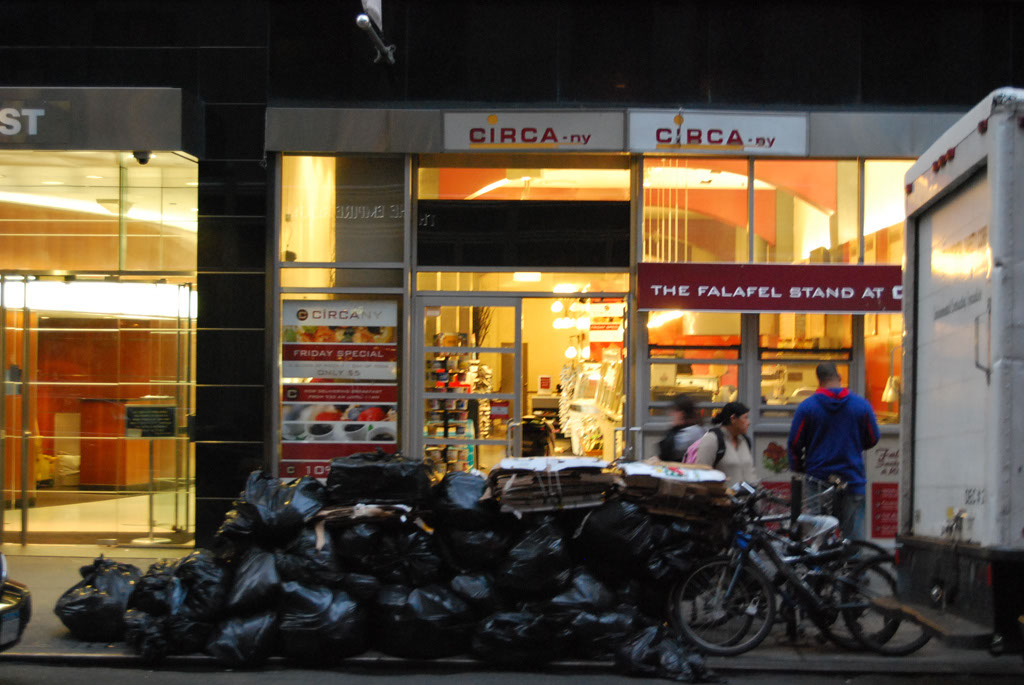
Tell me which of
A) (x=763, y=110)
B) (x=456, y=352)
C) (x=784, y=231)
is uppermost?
(x=763, y=110)

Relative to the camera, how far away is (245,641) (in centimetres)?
630

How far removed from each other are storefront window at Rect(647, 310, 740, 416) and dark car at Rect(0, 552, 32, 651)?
6391 mm

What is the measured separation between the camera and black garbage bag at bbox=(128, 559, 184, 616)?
652cm

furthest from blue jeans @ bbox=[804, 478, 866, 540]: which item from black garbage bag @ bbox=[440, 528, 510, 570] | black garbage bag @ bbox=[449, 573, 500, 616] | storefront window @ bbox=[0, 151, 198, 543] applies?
storefront window @ bbox=[0, 151, 198, 543]

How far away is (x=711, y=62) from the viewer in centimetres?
1025

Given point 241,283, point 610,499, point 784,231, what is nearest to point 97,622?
point 610,499

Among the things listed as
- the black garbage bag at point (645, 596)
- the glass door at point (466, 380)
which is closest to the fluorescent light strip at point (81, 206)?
the glass door at point (466, 380)

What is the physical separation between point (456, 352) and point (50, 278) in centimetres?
475

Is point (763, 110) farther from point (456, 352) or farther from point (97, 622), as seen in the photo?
point (97, 622)

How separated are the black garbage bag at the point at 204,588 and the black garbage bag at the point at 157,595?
0.16ft

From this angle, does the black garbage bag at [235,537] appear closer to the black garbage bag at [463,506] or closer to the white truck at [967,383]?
the black garbage bag at [463,506]

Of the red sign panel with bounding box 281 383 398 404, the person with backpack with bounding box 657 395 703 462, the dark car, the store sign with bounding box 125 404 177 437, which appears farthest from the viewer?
the store sign with bounding box 125 404 177 437

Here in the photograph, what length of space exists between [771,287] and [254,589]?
6.15m

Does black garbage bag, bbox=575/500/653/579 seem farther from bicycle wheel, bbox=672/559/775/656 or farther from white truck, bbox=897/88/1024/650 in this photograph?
white truck, bbox=897/88/1024/650
